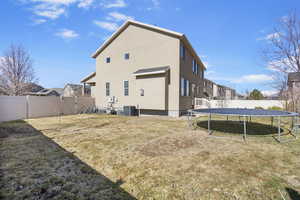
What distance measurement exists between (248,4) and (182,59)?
19.7 ft

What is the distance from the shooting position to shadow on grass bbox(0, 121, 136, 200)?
2352 mm

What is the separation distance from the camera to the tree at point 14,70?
2100 cm

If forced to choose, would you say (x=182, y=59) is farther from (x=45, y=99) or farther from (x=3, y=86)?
(x=3, y=86)

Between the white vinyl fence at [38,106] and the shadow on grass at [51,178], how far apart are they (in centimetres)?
867

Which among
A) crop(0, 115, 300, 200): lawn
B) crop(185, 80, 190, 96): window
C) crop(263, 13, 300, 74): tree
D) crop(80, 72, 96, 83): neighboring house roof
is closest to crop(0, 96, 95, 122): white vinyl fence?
crop(80, 72, 96, 83): neighboring house roof

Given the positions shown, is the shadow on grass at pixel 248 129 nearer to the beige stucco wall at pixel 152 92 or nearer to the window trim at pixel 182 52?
the beige stucco wall at pixel 152 92

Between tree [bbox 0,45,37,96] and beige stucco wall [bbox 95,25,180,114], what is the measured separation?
14222 mm

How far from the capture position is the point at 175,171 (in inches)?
122

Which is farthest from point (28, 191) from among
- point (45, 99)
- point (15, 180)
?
point (45, 99)

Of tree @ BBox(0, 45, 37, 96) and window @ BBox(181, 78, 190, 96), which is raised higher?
tree @ BBox(0, 45, 37, 96)

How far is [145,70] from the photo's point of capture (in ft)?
40.6

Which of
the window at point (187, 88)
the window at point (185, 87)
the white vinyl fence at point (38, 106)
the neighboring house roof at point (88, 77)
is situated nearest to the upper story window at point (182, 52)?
the window at point (185, 87)

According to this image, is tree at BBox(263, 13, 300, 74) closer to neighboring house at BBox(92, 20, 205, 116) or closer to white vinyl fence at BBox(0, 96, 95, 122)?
neighboring house at BBox(92, 20, 205, 116)

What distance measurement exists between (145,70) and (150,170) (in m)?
10.0
